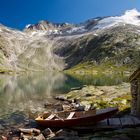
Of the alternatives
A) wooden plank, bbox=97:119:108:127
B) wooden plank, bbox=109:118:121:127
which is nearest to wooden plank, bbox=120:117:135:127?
wooden plank, bbox=109:118:121:127

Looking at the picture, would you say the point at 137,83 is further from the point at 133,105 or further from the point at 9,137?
the point at 9,137

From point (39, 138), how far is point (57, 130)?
154 inches

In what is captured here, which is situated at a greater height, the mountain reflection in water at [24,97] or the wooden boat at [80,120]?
the mountain reflection in water at [24,97]

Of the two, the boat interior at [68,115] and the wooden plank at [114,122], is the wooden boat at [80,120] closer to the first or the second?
the boat interior at [68,115]

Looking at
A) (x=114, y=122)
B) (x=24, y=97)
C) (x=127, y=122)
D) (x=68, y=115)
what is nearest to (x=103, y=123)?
(x=114, y=122)

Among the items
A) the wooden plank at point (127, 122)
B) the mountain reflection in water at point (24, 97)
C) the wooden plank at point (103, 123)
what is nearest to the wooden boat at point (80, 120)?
the wooden plank at point (103, 123)

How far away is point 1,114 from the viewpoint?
160 feet

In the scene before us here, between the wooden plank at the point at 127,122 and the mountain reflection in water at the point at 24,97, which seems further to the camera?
the mountain reflection in water at the point at 24,97

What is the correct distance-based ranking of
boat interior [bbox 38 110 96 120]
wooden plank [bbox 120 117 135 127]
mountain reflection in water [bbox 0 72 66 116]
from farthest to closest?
mountain reflection in water [bbox 0 72 66 116] < boat interior [bbox 38 110 96 120] < wooden plank [bbox 120 117 135 127]

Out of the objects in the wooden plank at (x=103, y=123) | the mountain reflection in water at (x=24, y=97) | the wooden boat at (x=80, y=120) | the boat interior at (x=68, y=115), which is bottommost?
the wooden plank at (x=103, y=123)

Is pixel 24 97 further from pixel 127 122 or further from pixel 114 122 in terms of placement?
pixel 127 122

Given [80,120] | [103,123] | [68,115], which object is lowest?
[103,123]

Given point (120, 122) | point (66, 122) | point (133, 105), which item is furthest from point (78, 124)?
point (133, 105)

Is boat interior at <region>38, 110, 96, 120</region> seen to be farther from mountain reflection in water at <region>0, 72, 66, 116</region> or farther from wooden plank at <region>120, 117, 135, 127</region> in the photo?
mountain reflection in water at <region>0, 72, 66, 116</region>
